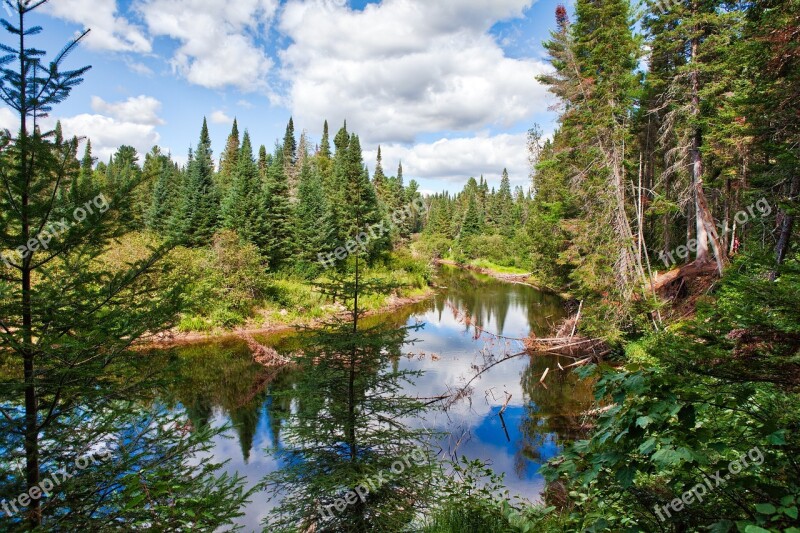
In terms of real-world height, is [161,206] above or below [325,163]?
below

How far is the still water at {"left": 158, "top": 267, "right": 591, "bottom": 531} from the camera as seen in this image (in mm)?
11688

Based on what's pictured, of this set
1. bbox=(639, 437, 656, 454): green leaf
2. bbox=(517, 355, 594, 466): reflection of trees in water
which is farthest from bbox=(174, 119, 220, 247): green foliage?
bbox=(639, 437, 656, 454): green leaf

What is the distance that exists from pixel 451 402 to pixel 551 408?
12.8 ft

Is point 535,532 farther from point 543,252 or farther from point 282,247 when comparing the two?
point 282,247

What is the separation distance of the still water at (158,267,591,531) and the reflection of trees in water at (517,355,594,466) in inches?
1.4

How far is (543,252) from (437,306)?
33.8 feet

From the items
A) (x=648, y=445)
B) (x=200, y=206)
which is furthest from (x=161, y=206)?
(x=648, y=445)

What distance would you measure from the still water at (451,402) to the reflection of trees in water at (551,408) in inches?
1.4

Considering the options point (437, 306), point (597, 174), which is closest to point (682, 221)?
point (597, 174)

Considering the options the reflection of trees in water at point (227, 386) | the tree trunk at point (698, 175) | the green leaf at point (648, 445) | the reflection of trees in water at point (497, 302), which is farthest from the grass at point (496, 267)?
the green leaf at point (648, 445)

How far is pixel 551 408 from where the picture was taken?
14.9 m

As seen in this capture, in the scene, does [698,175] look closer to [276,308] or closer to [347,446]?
[347,446]

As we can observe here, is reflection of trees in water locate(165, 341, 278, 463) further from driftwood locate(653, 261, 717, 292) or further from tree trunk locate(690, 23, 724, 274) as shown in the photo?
tree trunk locate(690, 23, 724, 274)

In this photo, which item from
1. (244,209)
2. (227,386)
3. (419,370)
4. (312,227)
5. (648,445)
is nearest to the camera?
(648,445)
